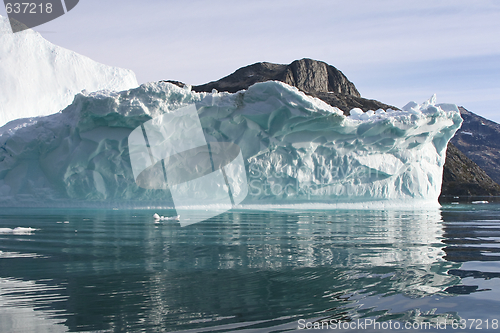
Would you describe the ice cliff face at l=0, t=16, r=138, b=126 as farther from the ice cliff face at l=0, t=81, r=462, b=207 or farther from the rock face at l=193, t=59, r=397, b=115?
the rock face at l=193, t=59, r=397, b=115

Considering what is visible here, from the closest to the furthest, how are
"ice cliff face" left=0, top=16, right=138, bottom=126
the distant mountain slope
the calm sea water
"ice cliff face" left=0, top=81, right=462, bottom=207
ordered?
the calm sea water
"ice cliff face" left=0, top=81, right=462, bottom=207
"ice cliff face" left=0, top=16, right=138, bottom=126
the distant mountain slope

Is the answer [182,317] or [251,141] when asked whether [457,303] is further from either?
[251,141]

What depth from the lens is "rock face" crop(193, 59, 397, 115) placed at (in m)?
47.5

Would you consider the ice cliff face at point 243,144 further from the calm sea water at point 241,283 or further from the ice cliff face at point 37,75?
the ice cliff face at point 37,75

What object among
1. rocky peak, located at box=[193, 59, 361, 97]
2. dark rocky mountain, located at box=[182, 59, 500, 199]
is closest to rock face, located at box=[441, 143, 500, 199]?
dark rocky mountain, located at box=[182, 59, 500, 199]

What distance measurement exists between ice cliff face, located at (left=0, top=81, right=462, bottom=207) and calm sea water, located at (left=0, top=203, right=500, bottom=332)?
6764mm

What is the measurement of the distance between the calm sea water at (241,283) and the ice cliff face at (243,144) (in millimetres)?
6764

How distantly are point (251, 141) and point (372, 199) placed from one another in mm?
5535

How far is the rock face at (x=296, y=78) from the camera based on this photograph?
47500 mm

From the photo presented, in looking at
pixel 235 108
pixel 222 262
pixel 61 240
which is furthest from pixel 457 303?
pixel 235 108

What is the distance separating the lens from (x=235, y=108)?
12820 mm

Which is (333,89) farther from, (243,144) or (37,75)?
(243,144)

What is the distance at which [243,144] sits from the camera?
44.5 ft

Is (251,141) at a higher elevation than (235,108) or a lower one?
lower
